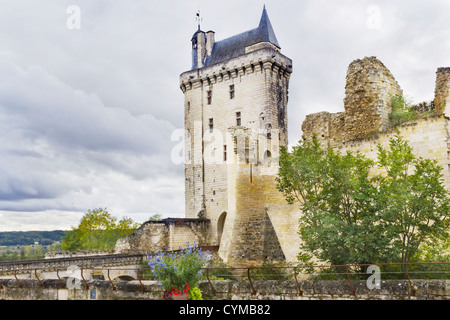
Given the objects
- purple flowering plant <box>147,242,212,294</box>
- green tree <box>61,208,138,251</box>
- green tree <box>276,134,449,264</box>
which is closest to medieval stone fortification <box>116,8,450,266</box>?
green tree <box>276,134,449,264</box>

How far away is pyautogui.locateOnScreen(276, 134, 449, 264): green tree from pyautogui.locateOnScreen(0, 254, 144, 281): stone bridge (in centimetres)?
791

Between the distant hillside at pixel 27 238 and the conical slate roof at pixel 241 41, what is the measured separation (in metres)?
83.0

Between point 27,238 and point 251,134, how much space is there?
4181 inches

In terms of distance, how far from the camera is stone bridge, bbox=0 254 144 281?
1878 centimetres

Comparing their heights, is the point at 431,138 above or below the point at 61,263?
above

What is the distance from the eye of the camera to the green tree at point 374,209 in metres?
11.3

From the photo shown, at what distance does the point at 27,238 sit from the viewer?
114 meters

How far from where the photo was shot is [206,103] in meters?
38.2

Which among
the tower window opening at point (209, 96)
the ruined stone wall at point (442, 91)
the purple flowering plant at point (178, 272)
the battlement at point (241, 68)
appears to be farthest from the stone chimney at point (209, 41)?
the purple flowering plant at point (178, 272)

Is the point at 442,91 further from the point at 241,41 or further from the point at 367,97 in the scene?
the point at 241,41

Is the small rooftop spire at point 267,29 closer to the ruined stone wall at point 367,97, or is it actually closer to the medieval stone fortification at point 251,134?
the medieval stone fortification at point 251,134

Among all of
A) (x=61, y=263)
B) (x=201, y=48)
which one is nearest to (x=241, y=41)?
(x=201, y=48)
